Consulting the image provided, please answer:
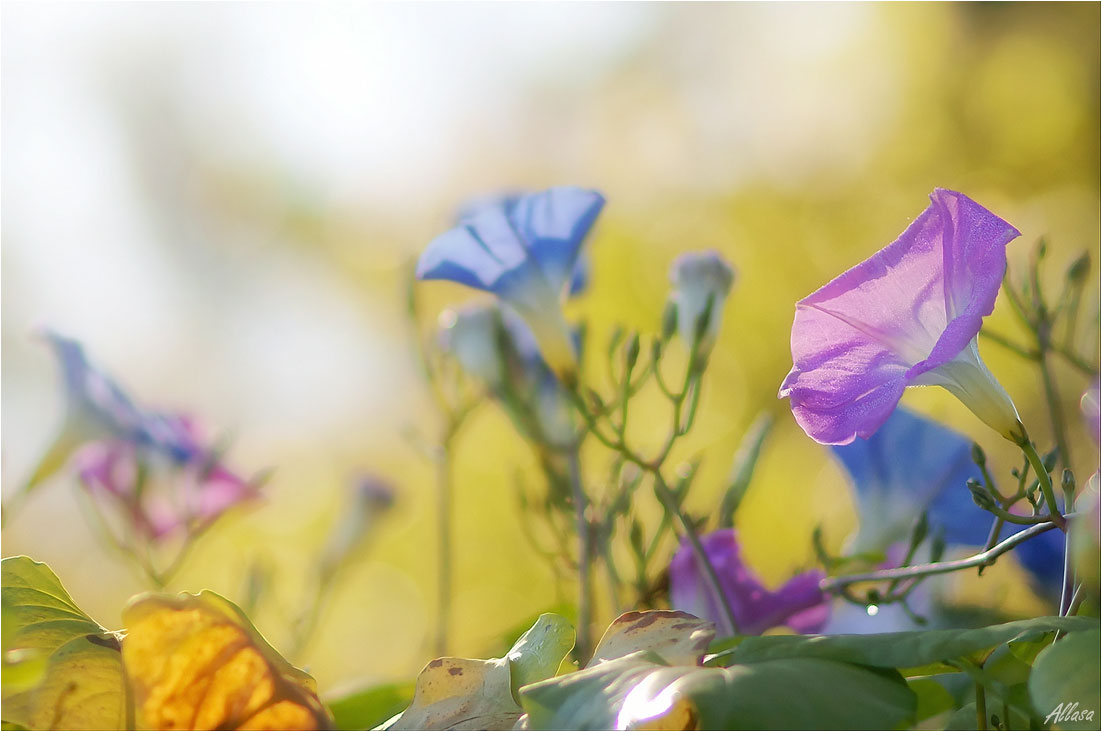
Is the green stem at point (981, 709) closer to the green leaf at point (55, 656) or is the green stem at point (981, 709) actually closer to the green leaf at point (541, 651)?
the green leaf at point (541, 651)

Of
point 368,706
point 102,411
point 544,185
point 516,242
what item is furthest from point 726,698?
point 544,185

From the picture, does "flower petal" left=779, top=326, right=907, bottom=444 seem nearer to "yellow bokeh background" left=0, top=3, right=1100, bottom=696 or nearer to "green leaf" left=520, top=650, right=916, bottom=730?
"green leaf" left=520, top=650, right=916, bottom=730

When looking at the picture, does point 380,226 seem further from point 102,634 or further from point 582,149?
point 102,634

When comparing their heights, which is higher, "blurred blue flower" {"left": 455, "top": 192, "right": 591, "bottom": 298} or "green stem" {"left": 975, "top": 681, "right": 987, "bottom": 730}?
"blurred blue flower" {"left": 455, "top": 192, "right": 591, "bottom": 298}

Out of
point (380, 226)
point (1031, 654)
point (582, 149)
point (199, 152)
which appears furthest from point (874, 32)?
point (1031, 654)

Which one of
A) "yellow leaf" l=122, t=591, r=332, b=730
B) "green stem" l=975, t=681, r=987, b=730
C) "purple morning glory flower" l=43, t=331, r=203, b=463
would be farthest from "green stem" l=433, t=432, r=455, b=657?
"green stem" l=975, t=681, r=987, b=730

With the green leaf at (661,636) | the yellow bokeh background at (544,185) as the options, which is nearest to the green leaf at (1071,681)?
the green leaf at (661,636)
